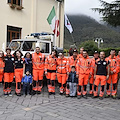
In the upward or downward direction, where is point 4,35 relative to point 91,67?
upward

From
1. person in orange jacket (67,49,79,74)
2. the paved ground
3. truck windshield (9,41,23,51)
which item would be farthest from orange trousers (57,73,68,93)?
truck windshield (9,41,23,51)

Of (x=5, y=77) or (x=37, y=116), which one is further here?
(x=5, y=77)

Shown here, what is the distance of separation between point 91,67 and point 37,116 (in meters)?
2.82

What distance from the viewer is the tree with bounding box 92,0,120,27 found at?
1356cm

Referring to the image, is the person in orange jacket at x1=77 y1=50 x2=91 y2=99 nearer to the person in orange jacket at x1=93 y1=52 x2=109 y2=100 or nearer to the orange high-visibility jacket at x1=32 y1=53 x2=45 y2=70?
the person in orange jacket at x1=93 y1=52 x2=109 y2=100

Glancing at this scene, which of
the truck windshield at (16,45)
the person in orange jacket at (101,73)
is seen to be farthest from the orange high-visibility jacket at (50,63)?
the truck windshield at (16,45)

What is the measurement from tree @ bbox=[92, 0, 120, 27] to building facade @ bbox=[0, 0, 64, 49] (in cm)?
365

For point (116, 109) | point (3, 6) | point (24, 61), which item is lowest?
point (116, 109)

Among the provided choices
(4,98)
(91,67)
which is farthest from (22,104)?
(91,67)

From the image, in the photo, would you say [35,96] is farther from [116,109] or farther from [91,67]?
[116,109]

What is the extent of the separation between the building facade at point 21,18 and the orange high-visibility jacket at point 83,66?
814cm

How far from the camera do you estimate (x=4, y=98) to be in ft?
19.8

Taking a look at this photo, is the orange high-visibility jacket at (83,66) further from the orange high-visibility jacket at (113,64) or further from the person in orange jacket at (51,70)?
the person in orange jacket at (51,70)

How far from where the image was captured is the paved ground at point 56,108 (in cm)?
437
